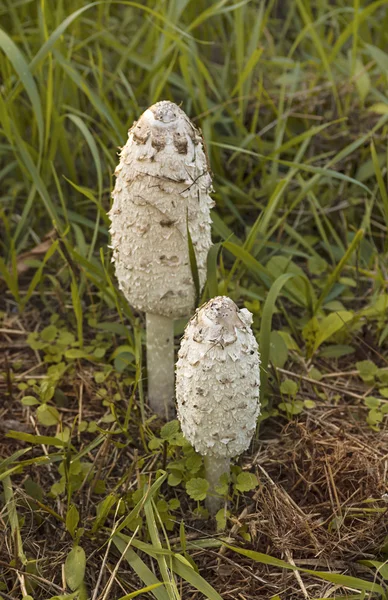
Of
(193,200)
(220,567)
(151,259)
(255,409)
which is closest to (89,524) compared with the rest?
(220,567)

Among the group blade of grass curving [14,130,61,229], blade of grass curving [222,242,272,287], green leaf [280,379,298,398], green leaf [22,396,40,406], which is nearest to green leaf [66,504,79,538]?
green leaf [22,396,40,406]

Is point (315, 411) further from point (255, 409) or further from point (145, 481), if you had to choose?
point (145, 481)

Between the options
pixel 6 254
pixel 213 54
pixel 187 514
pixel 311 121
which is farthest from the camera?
pixel 213 54

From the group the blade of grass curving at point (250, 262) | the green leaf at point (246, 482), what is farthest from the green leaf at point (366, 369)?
the green leaf at point (246, 482)

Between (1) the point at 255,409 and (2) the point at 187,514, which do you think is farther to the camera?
(2) the point at 187,514

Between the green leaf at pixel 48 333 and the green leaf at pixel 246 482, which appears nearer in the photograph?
the green leaf at pixel 246 482

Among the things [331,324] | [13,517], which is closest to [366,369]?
[331,324]

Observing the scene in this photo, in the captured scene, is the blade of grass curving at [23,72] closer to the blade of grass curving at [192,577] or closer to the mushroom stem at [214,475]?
the mushroom stem at [214,475]
